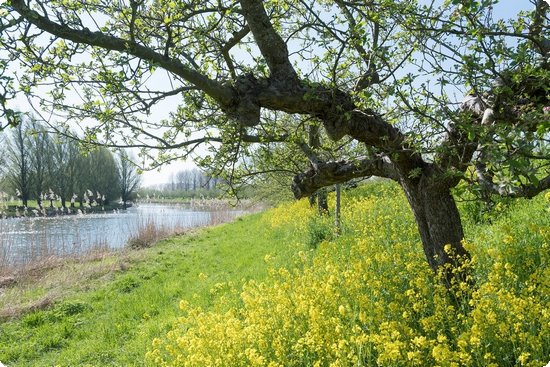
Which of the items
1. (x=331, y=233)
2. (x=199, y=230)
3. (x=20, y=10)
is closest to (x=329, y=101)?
(x=20, y=10)

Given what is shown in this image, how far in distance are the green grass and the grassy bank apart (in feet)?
0.13

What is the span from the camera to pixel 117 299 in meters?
10.3

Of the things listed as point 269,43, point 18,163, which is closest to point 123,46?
point 269,43

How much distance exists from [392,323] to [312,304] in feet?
3.42

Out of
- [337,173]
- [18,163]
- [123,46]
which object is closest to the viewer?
[123,46]

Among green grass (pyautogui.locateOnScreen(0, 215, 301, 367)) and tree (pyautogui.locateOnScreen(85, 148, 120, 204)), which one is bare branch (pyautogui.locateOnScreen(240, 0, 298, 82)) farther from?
tree (pyautogui.locateOnScreen(85, 148, 120, 204))

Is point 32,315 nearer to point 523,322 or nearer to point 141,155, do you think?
point 141,155

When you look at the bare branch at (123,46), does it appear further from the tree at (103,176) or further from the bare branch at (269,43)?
the tree at (103,176)

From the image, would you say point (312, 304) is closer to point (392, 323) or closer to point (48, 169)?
point (392, 323)

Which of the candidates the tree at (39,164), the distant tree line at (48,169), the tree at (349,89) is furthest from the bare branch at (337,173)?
the tree at (39,164)

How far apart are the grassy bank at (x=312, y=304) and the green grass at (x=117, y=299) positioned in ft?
0.13

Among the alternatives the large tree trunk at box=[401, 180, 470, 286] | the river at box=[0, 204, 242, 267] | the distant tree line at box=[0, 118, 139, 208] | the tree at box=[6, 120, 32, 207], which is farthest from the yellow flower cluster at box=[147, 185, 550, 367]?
the tree at box=[6, 120, 32, 207]

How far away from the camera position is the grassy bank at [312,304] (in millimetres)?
3211

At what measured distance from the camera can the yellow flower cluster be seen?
300 cm
